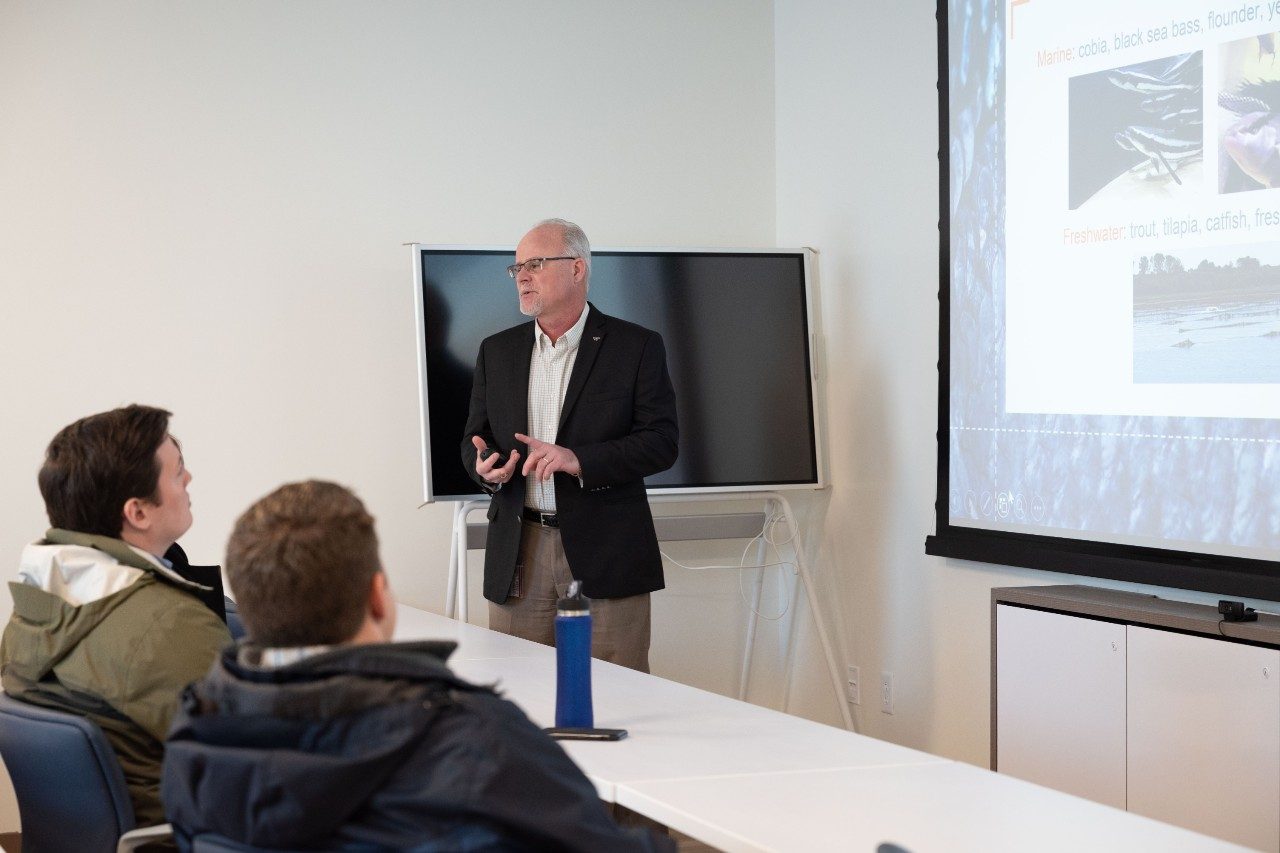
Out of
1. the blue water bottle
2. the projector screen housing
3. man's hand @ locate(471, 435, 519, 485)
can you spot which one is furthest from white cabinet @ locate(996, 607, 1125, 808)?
the blue water bottle

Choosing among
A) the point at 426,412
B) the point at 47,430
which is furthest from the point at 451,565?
the point at 47,430

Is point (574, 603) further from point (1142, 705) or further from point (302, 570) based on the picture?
point (1142, 705)

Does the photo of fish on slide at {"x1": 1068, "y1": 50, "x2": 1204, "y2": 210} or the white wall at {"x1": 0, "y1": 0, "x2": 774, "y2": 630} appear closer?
the photo of fish on slide at {"x1": 1068, "y1": 50, "x2": 1204, "y2": 210}

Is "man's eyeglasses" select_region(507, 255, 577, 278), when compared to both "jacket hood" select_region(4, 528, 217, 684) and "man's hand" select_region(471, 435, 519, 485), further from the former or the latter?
"jacket hood" select_region(4, 528, 217, 684)

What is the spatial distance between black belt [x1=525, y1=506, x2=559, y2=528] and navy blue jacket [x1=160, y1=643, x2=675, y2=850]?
2.13 metres

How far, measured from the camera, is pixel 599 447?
3.47 m

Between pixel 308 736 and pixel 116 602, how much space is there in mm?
810

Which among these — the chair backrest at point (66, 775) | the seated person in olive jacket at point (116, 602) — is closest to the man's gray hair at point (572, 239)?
the seated person in olive jacket at point (116, 602)

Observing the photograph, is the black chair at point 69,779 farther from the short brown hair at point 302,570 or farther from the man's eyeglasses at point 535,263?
the man's eyeglasses at point 535,263

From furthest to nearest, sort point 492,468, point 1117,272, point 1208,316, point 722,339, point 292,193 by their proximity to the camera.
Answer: point 722,339 → point 292,193 → point 1117,272 → point 492,468 → point 1208,316

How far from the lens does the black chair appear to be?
1.93m

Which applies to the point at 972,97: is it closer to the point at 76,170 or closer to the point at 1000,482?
the point at 1000,482

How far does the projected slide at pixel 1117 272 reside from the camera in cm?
322

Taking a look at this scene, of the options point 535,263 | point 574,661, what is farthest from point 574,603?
point 535,263
